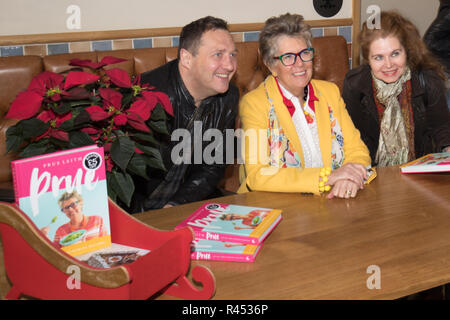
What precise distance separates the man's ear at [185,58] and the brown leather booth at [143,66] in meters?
0.36

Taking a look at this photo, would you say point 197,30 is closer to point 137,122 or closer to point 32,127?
point 137,122

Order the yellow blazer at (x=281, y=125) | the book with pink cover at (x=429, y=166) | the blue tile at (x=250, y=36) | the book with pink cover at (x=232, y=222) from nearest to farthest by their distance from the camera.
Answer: the book with pink cover at (x=232, y=222) < the book with pink cover at (x=429, y=166) < the yellow blazer at (x=281, y=125) < the blue tile at (x=250, y=36)

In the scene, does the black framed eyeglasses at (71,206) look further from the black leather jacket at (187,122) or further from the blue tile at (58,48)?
the blue tile at (58,48)

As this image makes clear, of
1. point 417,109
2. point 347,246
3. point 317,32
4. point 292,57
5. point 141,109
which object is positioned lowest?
point 347,246

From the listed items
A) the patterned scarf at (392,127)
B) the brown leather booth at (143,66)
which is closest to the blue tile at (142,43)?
the brown leather booth at (143,66)

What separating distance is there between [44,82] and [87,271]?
0.53m

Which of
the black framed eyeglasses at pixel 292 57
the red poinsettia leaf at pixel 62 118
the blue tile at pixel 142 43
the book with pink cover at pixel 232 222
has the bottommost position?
the book with pink cover at pixel 232 222

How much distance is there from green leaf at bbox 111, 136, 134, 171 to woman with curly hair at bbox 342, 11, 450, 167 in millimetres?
1526

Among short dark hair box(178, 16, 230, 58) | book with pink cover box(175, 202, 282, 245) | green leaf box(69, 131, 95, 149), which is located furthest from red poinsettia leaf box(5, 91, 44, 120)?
short dark hair box(178, 16, 230, 58)

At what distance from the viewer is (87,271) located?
97cm

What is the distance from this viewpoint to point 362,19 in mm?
3668

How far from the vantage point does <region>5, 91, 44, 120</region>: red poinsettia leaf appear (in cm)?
122

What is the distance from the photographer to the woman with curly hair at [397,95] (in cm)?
238

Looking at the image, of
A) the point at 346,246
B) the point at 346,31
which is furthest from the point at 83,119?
the point at 346,31
